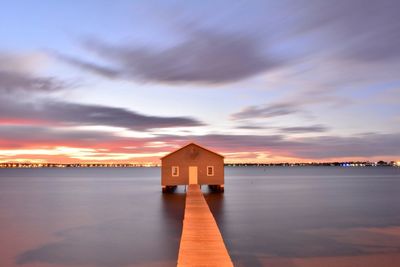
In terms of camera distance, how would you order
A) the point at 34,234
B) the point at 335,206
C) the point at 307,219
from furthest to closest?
1. the point at 335,206
2. the point at 307,219
3. the point at 34,234

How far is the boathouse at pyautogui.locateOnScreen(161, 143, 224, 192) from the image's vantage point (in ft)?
145

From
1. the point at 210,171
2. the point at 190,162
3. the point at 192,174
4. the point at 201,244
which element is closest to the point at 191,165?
the point at 190,162

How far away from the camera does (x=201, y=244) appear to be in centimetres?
1513

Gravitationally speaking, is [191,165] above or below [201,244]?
above

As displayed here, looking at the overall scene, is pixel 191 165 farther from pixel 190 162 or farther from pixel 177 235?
pixel 177 235

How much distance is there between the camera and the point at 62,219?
3319 centimetres

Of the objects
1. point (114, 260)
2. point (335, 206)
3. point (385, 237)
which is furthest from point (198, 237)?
point (335, 206)

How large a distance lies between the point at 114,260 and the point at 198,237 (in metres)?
4.99

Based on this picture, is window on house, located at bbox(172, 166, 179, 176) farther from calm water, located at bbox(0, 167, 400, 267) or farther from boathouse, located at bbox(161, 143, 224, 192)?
calm water, located at bbox(0, 167, 400, 267)

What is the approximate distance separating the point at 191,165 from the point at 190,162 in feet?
1.09

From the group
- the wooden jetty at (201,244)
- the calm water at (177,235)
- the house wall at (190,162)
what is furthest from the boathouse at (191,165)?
the wooden jetty at (201,244)

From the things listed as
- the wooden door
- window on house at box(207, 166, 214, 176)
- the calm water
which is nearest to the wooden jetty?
the calm water

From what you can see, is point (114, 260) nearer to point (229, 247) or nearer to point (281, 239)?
point (229, 247)

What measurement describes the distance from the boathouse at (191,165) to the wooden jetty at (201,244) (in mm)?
21799
